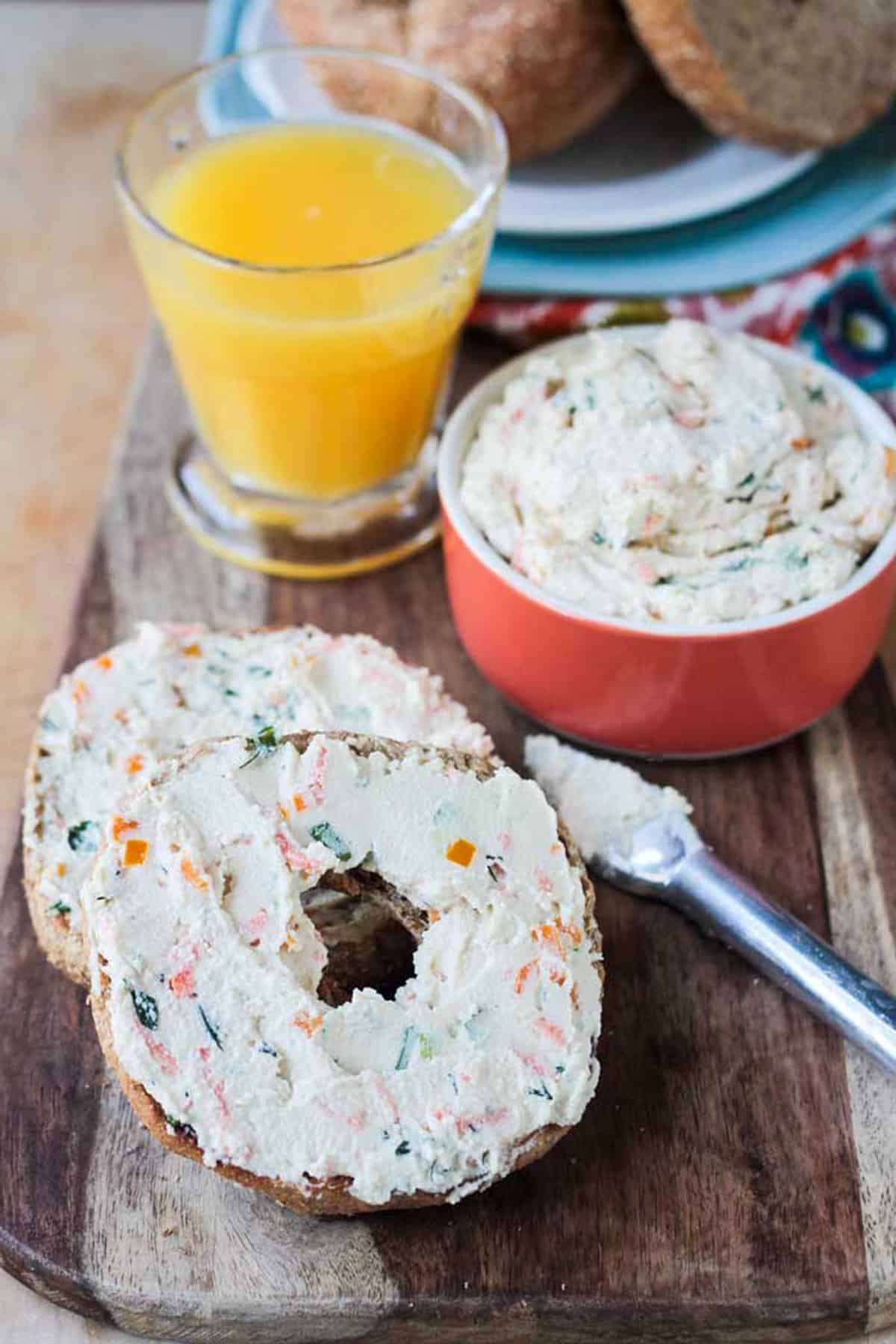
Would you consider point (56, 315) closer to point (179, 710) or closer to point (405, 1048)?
point (179, 710)

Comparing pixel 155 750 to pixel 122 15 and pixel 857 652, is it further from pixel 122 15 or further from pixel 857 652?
pixel 122 15

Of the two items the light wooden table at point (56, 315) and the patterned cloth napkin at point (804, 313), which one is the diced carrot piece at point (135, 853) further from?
the patterned cloth napkin at point (804, 313)

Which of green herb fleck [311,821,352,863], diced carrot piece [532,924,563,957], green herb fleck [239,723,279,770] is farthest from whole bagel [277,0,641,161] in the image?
diced carrot piece [532,924,563,957]

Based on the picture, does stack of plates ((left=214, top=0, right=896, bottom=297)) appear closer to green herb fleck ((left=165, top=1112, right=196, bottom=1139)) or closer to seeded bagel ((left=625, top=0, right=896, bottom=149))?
seeded bagel ((left=625, top=0, right=896, bottom=149))

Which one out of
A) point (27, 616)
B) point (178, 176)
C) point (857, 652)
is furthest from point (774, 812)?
point (178, 176)

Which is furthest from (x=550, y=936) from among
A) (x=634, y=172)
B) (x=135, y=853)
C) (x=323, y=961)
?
(x=634, y=172)
